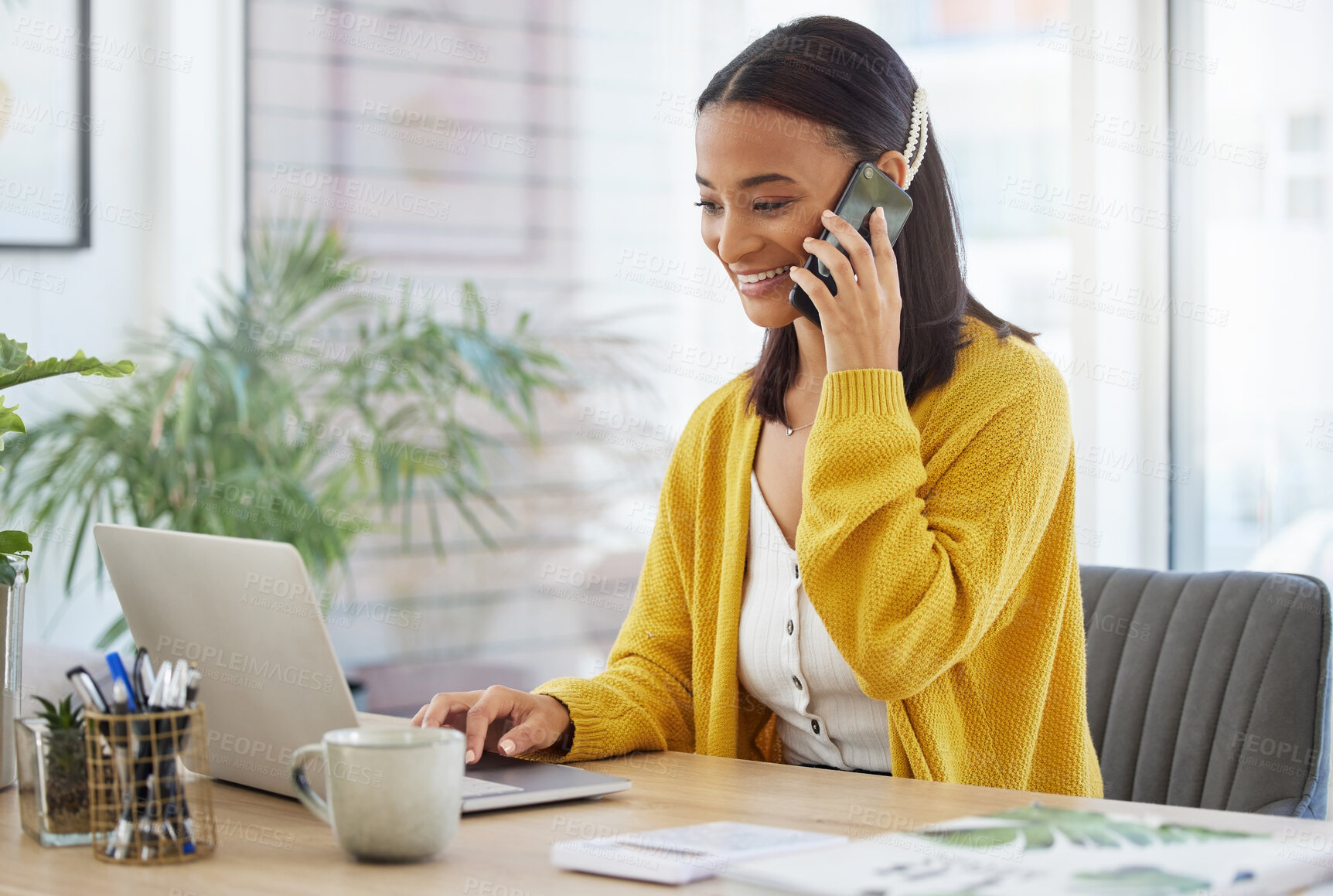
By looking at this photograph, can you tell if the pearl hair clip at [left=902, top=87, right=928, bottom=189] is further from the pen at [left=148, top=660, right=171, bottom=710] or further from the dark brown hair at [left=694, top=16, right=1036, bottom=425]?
the pen at [left=148, top=660, right=171, bottom=710]

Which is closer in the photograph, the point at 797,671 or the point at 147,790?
the point at 147,790

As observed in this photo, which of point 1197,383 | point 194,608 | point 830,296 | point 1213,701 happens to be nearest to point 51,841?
point 194,608

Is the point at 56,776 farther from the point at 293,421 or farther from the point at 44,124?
the point at 293,421

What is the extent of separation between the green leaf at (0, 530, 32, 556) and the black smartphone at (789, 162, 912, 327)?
80 centimetres

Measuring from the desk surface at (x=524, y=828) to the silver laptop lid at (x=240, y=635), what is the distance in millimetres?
56

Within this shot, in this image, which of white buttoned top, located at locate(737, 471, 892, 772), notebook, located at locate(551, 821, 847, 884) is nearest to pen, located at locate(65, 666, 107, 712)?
A: notebook, located at locate(551, 821, 847, 884)

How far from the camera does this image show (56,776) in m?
1.00

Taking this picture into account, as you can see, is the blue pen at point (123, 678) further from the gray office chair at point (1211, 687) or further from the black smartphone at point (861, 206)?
the gray office chair at point (1211, 687)

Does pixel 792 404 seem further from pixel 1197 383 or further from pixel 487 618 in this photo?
pixel 487 618

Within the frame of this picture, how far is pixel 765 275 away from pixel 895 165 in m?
0.19

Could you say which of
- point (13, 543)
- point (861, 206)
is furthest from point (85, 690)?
point (861, 206)

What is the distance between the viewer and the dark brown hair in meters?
1.49

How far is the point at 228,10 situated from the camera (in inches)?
130

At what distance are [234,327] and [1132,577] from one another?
2079 millimetres
